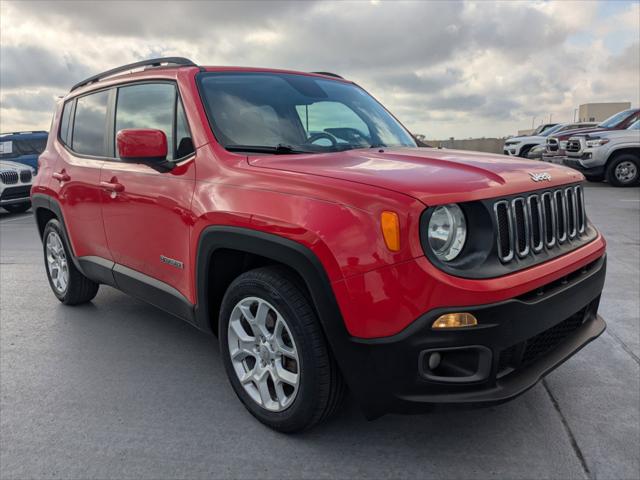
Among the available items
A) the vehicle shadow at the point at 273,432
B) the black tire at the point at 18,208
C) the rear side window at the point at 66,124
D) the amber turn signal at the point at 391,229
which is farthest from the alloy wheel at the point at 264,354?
the black tire at the point at 18,208

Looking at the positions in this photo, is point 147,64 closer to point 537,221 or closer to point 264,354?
point 264,354

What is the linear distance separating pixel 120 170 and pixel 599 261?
2979 mm

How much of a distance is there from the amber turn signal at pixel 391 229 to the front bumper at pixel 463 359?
301 mm

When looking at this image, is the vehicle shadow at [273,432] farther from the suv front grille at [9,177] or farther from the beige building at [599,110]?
the beige building at [599,110]

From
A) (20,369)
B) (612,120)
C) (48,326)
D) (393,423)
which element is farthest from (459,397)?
(612,120)

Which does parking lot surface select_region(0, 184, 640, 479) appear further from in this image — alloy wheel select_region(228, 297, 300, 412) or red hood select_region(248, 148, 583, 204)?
red hood select_region(248, 148, 583, 204)

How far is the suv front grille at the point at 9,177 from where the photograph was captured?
11.6 meters

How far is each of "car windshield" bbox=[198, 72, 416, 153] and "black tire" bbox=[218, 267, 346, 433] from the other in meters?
0.79

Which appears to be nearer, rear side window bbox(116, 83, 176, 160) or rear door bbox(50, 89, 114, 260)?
rear side window bbox(116, 83, 176, 160)

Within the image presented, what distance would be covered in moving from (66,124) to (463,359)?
156 inches

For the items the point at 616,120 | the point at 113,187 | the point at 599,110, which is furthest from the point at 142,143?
the point at 599,110

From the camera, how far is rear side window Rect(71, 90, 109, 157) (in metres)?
3.95

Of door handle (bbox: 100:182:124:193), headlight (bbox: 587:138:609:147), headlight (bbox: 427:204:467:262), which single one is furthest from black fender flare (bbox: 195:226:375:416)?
headlight (bbox: 587:138:609:147)

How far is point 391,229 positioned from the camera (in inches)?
81.8
